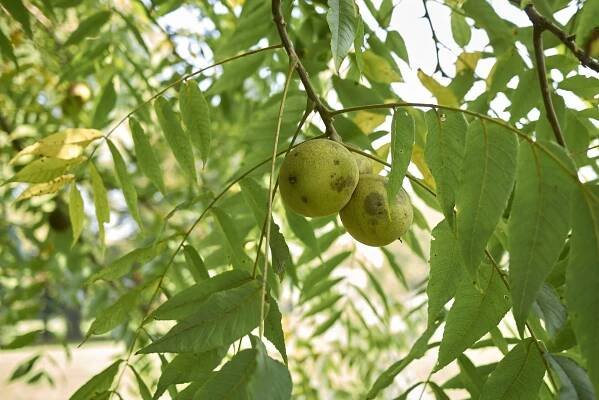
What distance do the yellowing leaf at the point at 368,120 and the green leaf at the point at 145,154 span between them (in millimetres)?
710

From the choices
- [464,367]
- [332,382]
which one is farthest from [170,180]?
[464,367]

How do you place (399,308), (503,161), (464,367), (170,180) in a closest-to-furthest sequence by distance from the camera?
(503,161)
(464,367)
(399,308)
(170,180)

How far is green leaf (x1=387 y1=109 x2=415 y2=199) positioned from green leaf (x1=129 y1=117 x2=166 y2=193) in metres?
0.86

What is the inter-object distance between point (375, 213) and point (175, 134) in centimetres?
68

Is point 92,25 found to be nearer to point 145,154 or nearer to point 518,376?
point 145,154

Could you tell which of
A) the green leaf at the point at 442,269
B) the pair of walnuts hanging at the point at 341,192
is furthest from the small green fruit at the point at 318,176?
the green leaf at the point at 442,269

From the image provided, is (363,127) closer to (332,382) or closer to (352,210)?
(352,210)

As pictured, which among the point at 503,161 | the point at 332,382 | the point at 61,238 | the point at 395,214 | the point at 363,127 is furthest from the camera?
the point at 332,382

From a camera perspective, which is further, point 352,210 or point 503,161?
point 352,210

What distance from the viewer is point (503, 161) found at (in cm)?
132

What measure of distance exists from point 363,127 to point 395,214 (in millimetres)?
747

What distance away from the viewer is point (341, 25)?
4.73ft

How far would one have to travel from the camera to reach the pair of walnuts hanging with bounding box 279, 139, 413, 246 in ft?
5.01

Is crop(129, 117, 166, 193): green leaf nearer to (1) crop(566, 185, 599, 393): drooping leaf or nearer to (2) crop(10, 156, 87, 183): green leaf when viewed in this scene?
(2) crop(10, 156, 87, 183): green leaf
